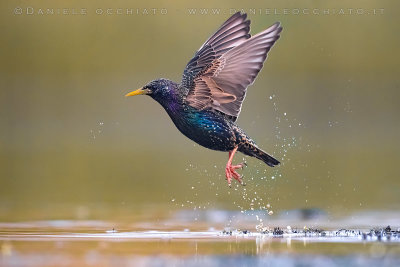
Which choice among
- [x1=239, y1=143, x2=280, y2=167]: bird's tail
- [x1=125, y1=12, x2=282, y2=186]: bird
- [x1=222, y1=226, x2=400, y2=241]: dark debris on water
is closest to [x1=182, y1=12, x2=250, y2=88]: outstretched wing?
[x1=125, y1=12, x2=282, y2=186]: bird

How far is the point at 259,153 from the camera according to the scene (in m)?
9.23

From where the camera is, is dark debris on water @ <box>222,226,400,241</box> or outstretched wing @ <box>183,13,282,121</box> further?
outstretched wing @ <box>183,13,282,121</box>

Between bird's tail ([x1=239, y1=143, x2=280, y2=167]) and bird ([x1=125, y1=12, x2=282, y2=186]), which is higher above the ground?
bird ([x1=125, y1=12, x2=282, y2=186])

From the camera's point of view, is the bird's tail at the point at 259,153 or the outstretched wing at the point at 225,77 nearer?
the bird's tail at the point at 259,153

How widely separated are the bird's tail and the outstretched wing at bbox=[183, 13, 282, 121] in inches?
12.4

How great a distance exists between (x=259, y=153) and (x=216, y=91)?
65cm

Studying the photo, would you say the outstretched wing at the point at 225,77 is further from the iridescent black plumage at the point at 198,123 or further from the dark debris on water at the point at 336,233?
the dark debris on water at the point at 336,233

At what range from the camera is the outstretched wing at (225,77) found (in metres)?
9.26

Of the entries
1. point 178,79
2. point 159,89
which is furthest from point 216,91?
point 178,79

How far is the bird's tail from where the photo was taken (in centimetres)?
914

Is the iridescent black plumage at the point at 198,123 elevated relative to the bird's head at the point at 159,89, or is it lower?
lower

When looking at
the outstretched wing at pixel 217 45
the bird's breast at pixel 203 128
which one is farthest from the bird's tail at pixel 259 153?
the outstretched wing at pixel 217 45

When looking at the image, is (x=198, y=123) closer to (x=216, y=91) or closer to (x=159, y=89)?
(x=216, y=91)

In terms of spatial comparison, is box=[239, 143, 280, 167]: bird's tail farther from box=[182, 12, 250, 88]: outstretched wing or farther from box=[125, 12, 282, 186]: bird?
box=[182, 12, 250, 88]: outstretched wing
